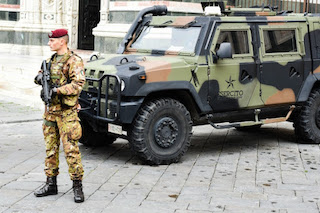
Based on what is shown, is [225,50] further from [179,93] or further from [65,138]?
[65,138]

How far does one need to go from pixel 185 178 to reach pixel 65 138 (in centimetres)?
173

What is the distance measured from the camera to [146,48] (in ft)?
30.0

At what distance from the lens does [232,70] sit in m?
8.67

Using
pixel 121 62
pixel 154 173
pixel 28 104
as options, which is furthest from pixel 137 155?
pixel 28 104

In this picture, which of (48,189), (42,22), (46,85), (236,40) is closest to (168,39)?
(236,40)

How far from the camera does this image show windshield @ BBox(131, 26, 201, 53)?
28.5 feet

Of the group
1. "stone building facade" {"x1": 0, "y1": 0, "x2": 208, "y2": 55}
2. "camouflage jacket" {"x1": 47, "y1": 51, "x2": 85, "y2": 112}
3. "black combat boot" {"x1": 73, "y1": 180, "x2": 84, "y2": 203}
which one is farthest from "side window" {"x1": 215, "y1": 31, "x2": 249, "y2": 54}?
"stone building facade" {"x1": 0, "y1": 0, "x2": 208, "y2": 55}

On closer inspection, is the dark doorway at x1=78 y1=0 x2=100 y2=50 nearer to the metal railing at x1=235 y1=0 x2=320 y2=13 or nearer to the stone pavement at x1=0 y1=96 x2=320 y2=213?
the metal railing at x1=235 y1=0 x2=320 y2=13

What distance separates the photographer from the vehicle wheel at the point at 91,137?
906cm

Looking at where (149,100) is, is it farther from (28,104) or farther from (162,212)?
(28,104)

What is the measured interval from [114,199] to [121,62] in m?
2.37

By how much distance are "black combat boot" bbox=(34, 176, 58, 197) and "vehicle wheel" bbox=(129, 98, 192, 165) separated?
1604mm

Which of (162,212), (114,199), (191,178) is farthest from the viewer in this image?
(191,178)

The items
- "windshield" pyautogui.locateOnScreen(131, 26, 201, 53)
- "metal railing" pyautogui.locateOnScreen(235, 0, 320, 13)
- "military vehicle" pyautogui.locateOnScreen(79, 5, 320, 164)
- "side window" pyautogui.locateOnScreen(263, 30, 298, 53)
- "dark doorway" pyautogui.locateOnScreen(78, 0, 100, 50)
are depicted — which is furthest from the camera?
"dark doorway" pyautogui.locateOnScreen(78, 0, 100, 50)
